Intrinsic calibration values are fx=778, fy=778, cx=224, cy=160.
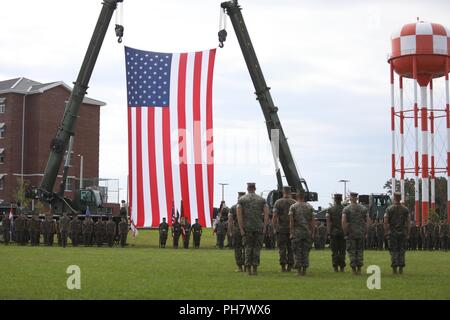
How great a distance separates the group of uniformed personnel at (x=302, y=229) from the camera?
1645 centimetres

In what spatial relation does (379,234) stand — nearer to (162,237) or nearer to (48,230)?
(162,237)

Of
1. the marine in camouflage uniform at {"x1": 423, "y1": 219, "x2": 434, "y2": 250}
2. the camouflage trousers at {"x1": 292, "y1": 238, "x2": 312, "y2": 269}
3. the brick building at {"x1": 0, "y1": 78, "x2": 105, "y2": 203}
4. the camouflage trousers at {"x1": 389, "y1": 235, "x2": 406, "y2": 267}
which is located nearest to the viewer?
the camouflage trousers at {"x1": 292, "y1": 238, "x2": 312, "y2": 269}

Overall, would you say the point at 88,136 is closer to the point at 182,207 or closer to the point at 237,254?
the point at 182,207

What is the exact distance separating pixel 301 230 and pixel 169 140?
18.3 metres

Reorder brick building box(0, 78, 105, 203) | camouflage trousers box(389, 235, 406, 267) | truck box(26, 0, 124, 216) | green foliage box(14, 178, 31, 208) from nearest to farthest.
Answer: camouflage trousers box(389, 235, 406, 267)
truck box(26, 0, 124, 216)
green foliage box(14, 178, 31, 208)
brick building box(0, 78, 105, 203)

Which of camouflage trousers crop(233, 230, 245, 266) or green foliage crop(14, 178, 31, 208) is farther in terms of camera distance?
green foliage crop(14, 178, 31, 208)

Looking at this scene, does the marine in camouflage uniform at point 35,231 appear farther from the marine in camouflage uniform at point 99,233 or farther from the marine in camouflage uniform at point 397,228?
the marine in camouflage uniform at point 397,228

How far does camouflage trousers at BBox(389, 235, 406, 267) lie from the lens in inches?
666

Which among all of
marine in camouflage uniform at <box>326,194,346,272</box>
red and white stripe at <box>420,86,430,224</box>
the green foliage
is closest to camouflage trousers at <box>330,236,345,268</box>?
marine in camouflage uniform at <box>326,194,346,272</box>

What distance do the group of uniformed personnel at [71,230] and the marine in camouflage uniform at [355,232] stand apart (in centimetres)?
1870

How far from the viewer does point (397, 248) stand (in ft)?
56.1

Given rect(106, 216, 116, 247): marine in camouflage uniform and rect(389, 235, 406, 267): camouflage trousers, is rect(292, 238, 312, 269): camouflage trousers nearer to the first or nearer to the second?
rect(389, 235, 406, 267): camouflage trousers

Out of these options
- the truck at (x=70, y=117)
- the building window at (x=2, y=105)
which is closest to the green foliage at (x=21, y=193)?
the building window at (x=2, y=105)

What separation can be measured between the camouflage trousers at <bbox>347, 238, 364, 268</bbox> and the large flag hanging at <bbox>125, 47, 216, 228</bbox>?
647 inches
